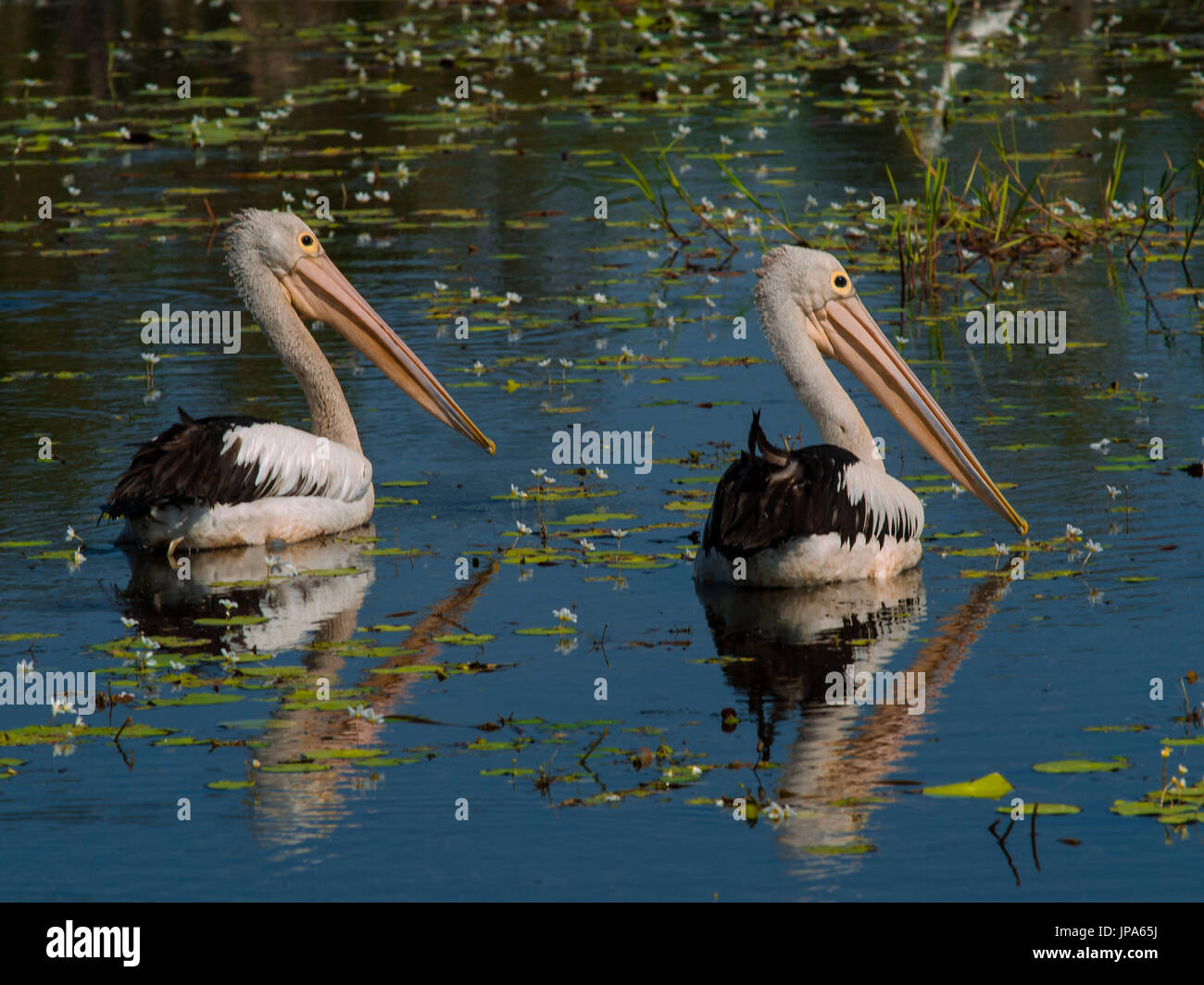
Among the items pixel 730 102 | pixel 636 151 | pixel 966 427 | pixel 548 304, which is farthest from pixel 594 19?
pixel 966 427

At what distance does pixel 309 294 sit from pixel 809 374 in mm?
2573

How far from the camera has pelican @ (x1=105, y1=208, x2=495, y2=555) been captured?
7.79m

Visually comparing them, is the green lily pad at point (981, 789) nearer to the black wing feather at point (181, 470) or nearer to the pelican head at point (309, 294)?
the black wing feather at point (181, 470)

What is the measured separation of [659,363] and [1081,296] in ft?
9.09

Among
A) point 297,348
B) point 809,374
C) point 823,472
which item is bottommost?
point 823,472

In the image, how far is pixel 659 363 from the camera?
10.5 metres

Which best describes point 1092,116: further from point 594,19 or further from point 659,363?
point 594,19

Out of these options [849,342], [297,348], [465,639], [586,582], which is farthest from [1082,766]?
[297,348]

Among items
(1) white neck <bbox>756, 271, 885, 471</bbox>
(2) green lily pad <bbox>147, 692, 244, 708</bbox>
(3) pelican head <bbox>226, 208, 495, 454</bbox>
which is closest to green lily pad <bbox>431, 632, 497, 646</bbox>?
(2) green lily pad <bbox>147, 692, 244, 708</bbox>

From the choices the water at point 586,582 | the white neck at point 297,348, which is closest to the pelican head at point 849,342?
the water at point 586,582

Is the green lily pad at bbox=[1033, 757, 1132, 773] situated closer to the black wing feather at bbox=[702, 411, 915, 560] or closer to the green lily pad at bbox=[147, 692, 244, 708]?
the black wing feather at bbox=[702, 411, 915, 560]

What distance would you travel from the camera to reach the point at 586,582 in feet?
24.2

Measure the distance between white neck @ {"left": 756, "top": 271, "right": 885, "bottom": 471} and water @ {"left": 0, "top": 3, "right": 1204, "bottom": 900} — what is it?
538 millimetres

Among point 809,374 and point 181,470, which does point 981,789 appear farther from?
point 181,470
